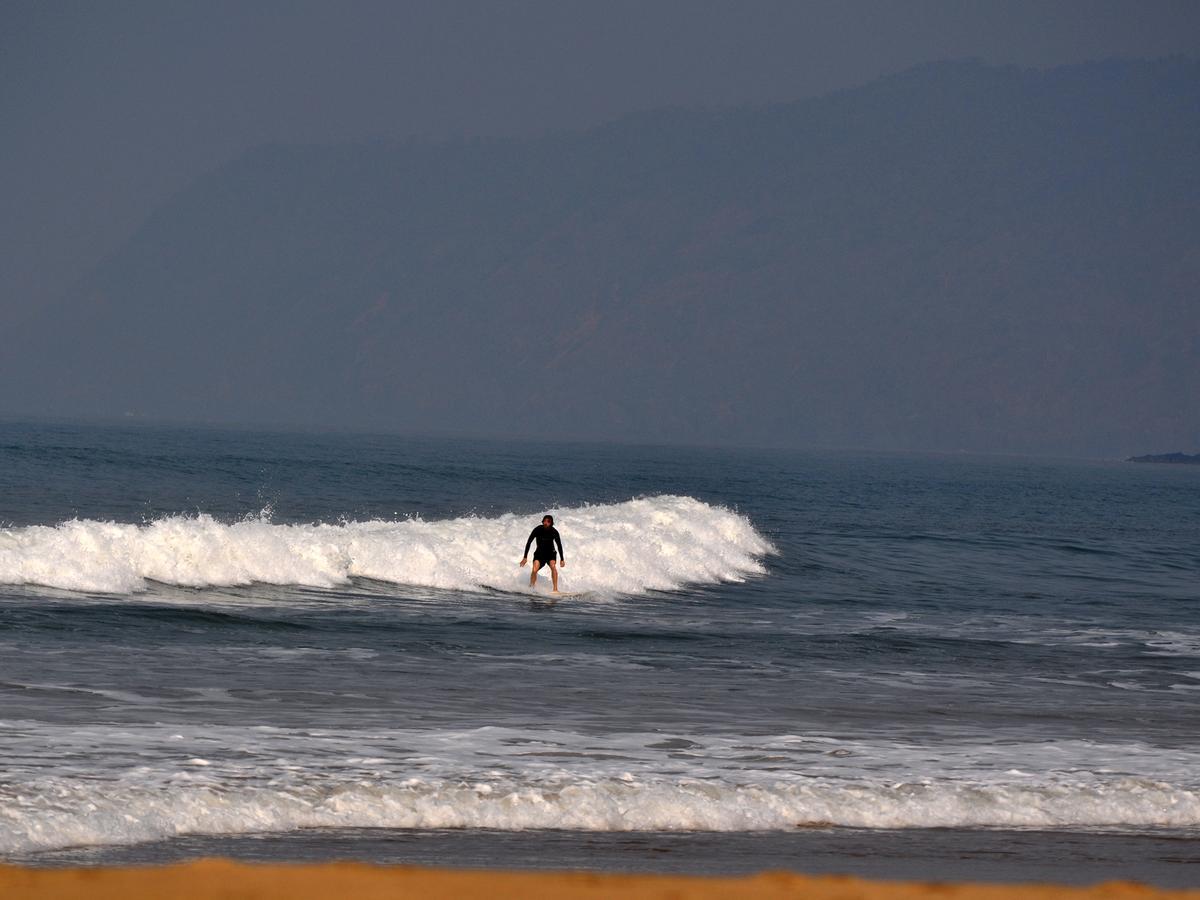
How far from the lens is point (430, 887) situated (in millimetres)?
6688

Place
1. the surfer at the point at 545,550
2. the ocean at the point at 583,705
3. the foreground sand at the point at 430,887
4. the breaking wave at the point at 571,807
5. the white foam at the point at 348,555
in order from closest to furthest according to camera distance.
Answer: the foreground sand at the point at 430,887 → the breaking wave at the point at 571,807 → the ocean at the point at 583,705 → the white foam at the point at 348,555 → the surfer at the point at 545,550

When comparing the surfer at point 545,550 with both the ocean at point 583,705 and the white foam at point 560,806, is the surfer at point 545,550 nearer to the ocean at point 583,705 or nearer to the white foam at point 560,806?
the ocean at point 583,705

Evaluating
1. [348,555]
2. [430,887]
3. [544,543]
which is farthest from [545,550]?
[430,887]

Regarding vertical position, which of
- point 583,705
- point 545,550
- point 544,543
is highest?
point 544,543

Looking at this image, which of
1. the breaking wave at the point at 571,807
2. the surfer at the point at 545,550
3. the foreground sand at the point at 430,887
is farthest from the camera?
the surfer at the point at 545,550

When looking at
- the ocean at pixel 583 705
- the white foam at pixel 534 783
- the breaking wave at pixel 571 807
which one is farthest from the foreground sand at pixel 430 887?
the white foam at pixel 534 783

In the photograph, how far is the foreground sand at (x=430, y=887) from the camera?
6.45 metres

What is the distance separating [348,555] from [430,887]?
18521mm

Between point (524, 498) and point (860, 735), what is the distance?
151 feet

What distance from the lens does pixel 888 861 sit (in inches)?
335

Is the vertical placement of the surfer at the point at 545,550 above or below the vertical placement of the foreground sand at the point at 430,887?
above

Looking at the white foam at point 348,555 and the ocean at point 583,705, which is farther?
the white foam at point 348,555

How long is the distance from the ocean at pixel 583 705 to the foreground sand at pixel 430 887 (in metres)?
1.09

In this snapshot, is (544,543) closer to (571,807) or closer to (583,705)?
(583,705)
